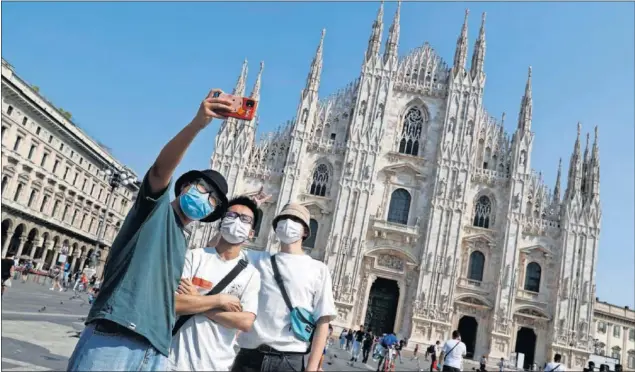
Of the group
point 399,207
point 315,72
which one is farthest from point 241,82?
point 399,207

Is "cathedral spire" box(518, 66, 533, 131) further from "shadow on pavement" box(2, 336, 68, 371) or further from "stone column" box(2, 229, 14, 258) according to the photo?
"stone column" box(2, 229, 14, 258)

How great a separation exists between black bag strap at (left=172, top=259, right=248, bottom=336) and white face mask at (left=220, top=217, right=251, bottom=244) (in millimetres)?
144

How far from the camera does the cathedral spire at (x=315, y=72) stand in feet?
102

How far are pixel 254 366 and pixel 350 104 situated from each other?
28953 mm

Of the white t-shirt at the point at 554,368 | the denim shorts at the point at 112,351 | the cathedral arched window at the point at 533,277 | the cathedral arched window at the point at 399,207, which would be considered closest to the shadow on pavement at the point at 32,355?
the denim shorts at the point at 112,351

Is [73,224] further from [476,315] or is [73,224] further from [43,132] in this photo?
[476,315]

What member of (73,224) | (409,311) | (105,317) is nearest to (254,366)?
(105,317)

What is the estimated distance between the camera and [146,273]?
2.45 metres

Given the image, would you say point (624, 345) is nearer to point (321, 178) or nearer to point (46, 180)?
point (321, 178)

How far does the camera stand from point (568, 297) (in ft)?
88.6

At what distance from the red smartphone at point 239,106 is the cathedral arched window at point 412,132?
28664 millimetres

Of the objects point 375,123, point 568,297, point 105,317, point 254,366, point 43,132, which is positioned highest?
point 375,123

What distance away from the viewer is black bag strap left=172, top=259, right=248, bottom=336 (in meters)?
2.91

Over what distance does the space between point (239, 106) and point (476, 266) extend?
27961 millimetres
